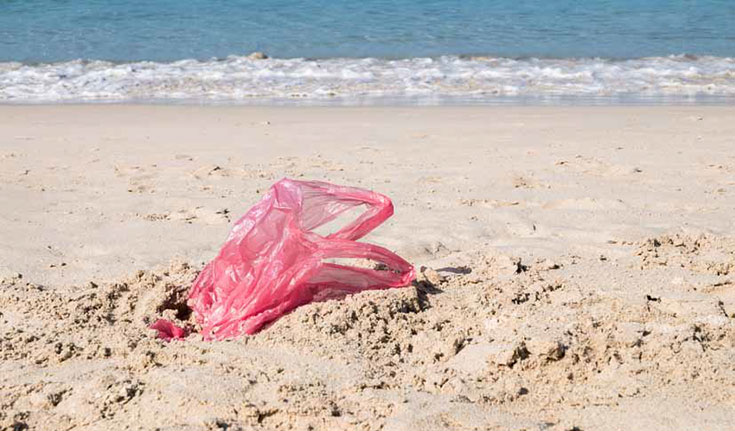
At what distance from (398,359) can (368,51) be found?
358 inches

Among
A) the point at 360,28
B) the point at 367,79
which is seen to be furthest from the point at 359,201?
the point at 360,28

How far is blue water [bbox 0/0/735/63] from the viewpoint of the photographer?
10.9 meters

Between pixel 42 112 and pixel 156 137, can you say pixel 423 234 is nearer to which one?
pixel 156 137

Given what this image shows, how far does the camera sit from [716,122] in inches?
240

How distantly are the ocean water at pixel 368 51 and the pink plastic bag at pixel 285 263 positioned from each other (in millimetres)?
5346

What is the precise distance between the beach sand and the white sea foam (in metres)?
3.04

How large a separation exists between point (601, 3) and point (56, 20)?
9465mm

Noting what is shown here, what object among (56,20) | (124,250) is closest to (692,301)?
(124,250)

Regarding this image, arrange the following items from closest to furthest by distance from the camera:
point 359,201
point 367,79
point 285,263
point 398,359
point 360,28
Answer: point 398,359
point 285,263
point 359,201
point 367,79
point 360,28

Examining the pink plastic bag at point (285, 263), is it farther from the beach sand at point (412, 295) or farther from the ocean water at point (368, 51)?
the ocean water at point (368, 51)

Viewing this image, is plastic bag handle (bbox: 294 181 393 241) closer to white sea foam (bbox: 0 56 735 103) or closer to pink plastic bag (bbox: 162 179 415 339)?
pink plastic bag (bbox: 162 179 415 339)

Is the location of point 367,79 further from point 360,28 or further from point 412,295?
point 412,295

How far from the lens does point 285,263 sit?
94.2 inches

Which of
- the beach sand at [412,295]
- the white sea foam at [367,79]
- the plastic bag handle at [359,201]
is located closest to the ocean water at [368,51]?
the white sea foam at [367,79]
